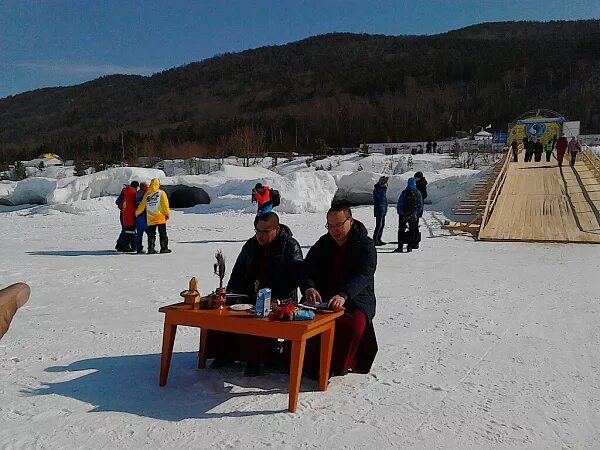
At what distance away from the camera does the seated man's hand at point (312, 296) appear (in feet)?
14.1

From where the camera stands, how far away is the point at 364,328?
14.4ft

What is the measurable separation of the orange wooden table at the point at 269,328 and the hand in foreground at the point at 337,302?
0.16 ft

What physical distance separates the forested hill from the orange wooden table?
65.5 m

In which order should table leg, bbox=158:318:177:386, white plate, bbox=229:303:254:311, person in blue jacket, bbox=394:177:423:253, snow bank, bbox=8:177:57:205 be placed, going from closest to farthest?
white plate, bbox=229:303:254:311 → table leg, bbox=158:318:177:386 → person in blue jacket, bbox=394:177:423:253 → snow bank, bbox=8:177:57:205

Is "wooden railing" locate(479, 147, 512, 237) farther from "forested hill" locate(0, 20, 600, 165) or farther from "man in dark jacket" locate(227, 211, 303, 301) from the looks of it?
"forested hill" locate(0, 20, 600, 165)

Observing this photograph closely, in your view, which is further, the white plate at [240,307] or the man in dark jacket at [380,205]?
the man in dark jacket at [380,205]

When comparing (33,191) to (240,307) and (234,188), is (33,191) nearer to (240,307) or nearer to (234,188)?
(234,188)

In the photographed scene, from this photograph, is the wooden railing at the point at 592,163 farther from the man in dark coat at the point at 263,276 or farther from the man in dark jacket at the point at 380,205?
the man in dark coat at the point at 263,276

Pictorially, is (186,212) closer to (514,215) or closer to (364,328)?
(514,215)

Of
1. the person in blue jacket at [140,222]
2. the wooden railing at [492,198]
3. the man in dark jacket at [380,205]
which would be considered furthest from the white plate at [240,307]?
the wooden railing at [492,198]

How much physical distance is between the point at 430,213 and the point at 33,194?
18922mm

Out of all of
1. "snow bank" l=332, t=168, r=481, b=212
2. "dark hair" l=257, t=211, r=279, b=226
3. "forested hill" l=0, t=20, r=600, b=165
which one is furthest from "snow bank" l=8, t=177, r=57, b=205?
"forested hill" l=0, t=20, r=600, b=165

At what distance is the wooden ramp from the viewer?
14.0 meters

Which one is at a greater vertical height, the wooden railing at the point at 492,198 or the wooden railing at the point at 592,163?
the wooden railing at the point at 592,163
